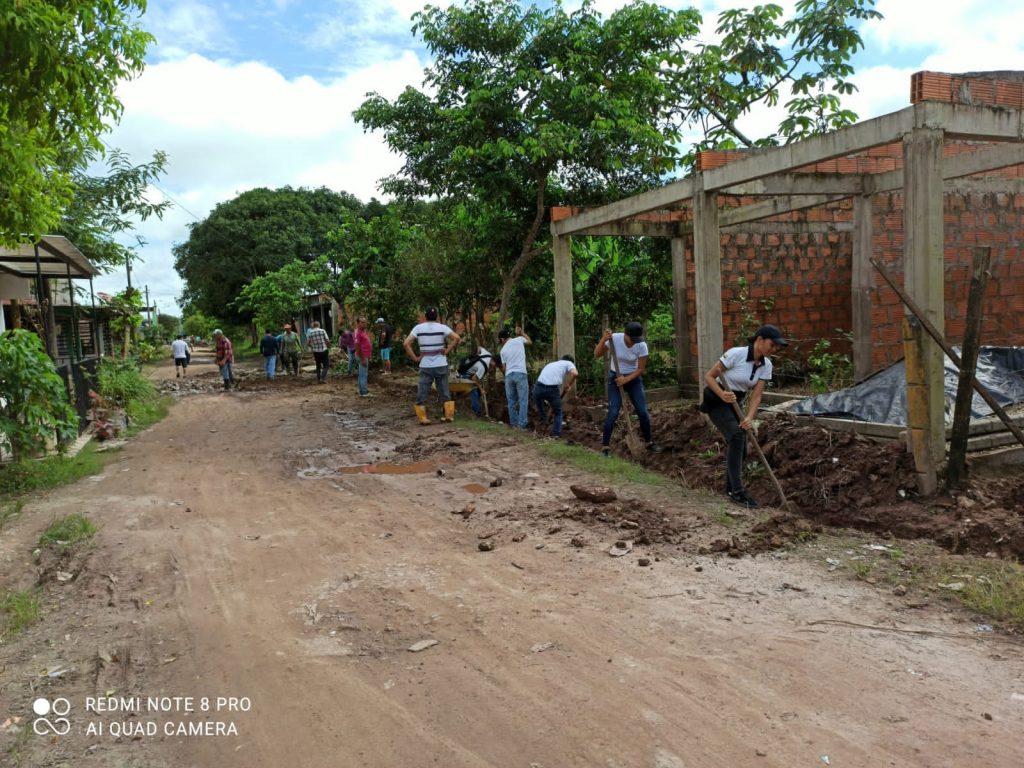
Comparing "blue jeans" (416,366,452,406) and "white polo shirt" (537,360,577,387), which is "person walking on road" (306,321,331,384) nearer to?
"blue jeans" (416,366,452,406)

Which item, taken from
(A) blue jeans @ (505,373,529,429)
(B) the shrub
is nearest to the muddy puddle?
(A) blue jeans @ (505,373,529,429)

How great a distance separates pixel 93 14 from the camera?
5.36 m

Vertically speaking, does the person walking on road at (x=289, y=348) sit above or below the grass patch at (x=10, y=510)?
above

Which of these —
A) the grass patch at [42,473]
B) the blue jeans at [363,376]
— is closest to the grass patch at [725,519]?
the grass patch at [42,473]

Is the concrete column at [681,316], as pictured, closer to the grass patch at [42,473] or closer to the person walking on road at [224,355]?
the grass patch at [42,473]

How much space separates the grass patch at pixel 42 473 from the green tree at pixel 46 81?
259 centimetres

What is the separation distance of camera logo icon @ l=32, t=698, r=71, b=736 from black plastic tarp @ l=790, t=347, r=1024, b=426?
21.4 ft

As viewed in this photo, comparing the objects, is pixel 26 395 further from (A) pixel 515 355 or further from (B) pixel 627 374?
(B) pixel 627 374

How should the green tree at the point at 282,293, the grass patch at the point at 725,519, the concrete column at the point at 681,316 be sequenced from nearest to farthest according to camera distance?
the grass patch at the point at 725,519 → the concrete column at the point at 681,316 → the green tree at the point at 282,293

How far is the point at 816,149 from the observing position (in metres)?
7.02

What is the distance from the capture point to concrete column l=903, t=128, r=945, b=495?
5887 millimetres

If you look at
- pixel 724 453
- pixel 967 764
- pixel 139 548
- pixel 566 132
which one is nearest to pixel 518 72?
pixel 566 132

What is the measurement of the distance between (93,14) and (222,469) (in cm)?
490

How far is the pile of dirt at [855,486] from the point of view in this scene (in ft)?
17.5
